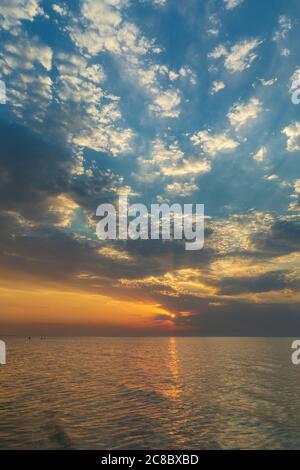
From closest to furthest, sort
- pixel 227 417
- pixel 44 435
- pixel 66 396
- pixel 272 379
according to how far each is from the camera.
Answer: pixel 44 435 → pixel 227 417 → pixel 66 396 → pixel 272 379

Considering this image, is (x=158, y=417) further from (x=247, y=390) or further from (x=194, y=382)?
(x=194, y=382)

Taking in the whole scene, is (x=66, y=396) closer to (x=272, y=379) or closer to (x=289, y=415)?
(x=289, y=415)

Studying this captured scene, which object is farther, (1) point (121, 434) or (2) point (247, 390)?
(2) point (247, 390)

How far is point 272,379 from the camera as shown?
177ft

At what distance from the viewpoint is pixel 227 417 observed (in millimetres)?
28953

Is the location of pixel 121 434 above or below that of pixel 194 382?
above
